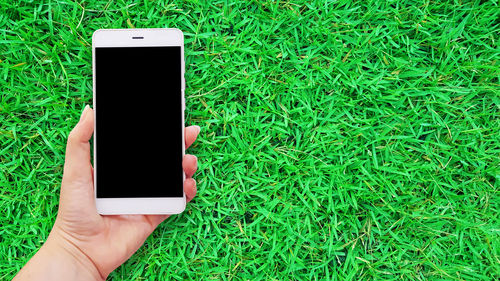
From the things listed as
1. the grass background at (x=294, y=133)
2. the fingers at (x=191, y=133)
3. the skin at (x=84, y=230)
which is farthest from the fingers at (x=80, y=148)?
the fingers at (x=191, y=133)

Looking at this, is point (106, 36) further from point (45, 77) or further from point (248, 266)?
point (248, 266)

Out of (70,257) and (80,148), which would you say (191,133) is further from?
(70,257)

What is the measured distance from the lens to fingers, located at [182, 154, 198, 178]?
5.11 ft

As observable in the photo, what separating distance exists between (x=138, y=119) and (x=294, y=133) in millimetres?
657

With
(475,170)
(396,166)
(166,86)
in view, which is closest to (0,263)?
(166,86)

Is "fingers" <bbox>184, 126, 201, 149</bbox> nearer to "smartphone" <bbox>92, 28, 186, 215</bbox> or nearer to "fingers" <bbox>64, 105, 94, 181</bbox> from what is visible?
"smartphone" <bbox>92, 28, 186, 215</bbox>

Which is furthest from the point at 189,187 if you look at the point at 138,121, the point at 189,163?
the point at 138,121

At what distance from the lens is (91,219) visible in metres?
1.53

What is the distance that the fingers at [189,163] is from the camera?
61.3 inches

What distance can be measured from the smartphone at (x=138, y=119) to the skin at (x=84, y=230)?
5cm

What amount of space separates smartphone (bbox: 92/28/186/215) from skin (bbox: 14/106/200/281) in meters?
0.05

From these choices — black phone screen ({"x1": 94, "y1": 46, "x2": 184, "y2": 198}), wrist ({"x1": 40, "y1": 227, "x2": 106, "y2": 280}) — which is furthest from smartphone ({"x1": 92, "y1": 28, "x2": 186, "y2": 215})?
wrist ({"x1": 40, "y1": 227, "x2": 106, "y2": 280})

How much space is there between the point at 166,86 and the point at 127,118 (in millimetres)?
205

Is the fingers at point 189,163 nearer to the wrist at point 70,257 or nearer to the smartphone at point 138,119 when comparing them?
the smartphone at point 138,119
